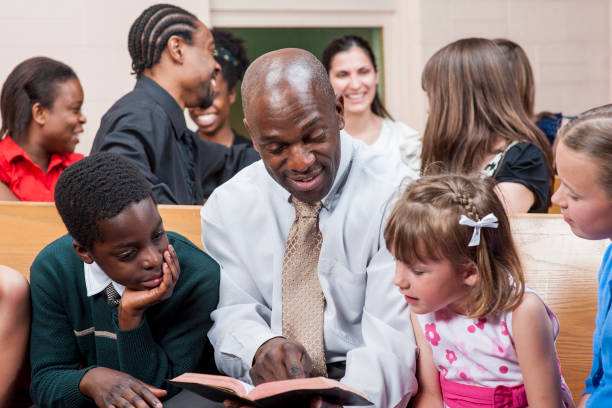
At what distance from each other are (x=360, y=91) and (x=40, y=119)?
77.8 inches

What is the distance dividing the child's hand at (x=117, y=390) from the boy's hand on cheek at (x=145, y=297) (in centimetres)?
14

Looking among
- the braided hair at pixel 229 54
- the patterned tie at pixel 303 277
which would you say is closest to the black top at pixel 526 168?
the patterned tie at pixel 303 277

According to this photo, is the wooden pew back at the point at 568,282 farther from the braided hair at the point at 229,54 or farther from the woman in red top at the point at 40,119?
the braided hair at the point at 229,54

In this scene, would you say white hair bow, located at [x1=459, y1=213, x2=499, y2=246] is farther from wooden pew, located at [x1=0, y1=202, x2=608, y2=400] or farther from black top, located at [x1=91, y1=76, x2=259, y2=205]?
black top, located at [x1=91, y1=76, x2=259, y2=205]

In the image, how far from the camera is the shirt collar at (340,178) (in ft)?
6.52

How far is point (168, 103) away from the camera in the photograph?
2.98 metres

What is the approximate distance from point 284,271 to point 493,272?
0.59 metres

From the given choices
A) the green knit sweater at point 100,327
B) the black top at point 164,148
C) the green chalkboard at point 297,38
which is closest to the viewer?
the green knit sweater at point 100,327

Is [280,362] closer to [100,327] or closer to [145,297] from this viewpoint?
[145,297]

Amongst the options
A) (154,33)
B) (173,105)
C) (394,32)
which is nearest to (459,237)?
(173,105)

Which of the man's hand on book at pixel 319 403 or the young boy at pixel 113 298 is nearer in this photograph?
the man's hand on book at pixel 319 403

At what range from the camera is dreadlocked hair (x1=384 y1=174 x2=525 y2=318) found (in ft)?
5.73

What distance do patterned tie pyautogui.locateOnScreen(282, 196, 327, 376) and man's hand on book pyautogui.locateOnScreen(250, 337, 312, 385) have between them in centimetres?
17

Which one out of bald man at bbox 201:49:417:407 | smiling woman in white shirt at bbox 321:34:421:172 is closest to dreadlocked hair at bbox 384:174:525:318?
bald man at bbox 201:49:417:407
